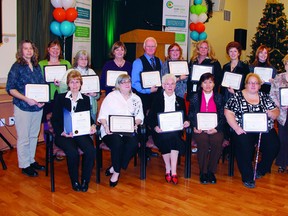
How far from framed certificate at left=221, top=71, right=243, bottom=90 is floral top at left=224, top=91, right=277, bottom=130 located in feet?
1.08

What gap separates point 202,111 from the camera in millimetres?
4398

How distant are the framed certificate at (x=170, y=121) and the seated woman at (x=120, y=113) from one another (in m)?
0.29

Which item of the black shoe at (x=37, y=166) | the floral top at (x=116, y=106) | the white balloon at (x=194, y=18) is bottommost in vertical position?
the black shoe at (x=37, y=166)

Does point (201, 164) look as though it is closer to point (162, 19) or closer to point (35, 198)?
point (35, 198)

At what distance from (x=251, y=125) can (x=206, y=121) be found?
1.67ft

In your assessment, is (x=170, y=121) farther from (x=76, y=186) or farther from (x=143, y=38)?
(x=143, y=38)

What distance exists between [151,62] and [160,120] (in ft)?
3.15

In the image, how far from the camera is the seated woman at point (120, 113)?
13.4ft

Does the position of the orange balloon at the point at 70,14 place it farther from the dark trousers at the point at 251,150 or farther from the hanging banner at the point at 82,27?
the dark trousers at the point at 251,150

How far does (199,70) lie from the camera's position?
4.76 m

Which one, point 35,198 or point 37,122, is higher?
point 37,122

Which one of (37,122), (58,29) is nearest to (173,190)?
(37,122)

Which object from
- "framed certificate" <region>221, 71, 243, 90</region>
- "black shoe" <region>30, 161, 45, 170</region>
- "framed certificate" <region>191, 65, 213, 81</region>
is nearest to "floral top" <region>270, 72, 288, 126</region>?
"framed certificate" <region>221, 71, 243, 90</region>

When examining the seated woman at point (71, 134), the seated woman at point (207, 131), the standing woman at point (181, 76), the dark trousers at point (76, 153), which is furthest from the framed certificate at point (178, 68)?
the dark trousers at point (76, 153)
